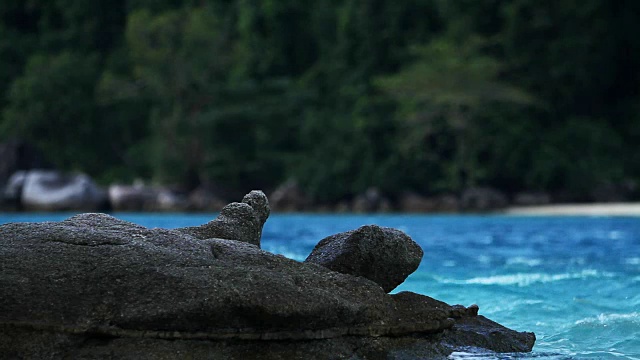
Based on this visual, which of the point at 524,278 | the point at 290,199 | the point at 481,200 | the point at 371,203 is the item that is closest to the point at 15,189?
the point at 290,199

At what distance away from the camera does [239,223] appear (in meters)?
5.61

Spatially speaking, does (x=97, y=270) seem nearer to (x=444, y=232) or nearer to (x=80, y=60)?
(x=444, y=232)

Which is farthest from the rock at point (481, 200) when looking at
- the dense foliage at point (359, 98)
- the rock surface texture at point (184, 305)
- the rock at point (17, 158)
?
the rock surface texture at point (184, 305)

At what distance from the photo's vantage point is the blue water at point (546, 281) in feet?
20.1

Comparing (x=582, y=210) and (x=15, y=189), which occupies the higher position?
(x=15, y=189)

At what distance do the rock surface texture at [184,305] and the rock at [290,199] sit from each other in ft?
104

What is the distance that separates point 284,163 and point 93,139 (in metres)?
10.6

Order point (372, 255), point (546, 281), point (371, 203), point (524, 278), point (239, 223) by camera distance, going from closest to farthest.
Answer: point (372, 255)
point (239, 223)
point (546, 281)
point (524, 278)
point (371, 203)

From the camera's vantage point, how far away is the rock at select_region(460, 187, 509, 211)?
33594 mm

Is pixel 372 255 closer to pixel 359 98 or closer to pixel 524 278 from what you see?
pixel 524 278

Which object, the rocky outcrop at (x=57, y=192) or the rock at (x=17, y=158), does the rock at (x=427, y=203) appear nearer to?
the rocky outcrop at (x=57, y=192)

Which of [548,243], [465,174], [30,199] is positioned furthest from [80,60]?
[548,243]

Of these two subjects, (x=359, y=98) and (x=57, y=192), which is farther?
(x=359, y=98)

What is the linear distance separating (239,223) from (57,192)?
103 feet
